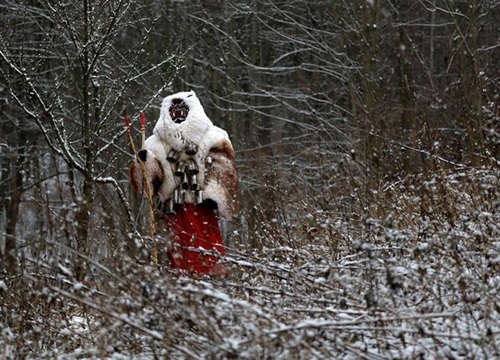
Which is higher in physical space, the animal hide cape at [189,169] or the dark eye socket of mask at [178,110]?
the dark eye socket of mask at [178,110]

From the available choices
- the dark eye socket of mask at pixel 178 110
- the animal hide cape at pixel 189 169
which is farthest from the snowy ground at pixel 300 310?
the dark eye socket of mask at pixel 178 110

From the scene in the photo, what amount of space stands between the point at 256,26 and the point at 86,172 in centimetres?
1382

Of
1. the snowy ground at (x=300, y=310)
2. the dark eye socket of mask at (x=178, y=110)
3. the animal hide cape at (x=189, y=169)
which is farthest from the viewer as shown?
the dark eye socket of mask at (x=178, y=110)

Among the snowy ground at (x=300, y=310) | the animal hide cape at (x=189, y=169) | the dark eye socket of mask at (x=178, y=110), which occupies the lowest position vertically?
the snowy ground at (x=300, y=310)

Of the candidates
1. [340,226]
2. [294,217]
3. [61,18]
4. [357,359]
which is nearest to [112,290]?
[357,359]

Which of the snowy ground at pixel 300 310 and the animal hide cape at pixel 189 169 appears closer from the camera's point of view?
the snowy ground at pixel 300 310

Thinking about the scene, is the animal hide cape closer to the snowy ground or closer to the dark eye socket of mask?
the dark eye socket of mask

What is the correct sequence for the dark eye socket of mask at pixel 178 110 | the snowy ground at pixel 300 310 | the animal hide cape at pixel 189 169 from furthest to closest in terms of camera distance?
the dark eye socket of mask at pixel 178 110 < the animal hide cape at pixel 189 169 < the snowy ground at pixel 300 310

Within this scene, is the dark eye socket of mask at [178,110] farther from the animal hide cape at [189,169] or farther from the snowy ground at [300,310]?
the snowy ground at [300,310]

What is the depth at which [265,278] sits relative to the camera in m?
5.75

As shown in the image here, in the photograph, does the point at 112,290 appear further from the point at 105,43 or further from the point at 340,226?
the point at 105,43

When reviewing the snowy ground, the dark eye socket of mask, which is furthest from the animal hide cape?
the snowy ground

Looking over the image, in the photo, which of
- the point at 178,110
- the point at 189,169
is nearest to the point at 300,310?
the point at 189,169

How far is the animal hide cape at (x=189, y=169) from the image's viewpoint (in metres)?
8.00
